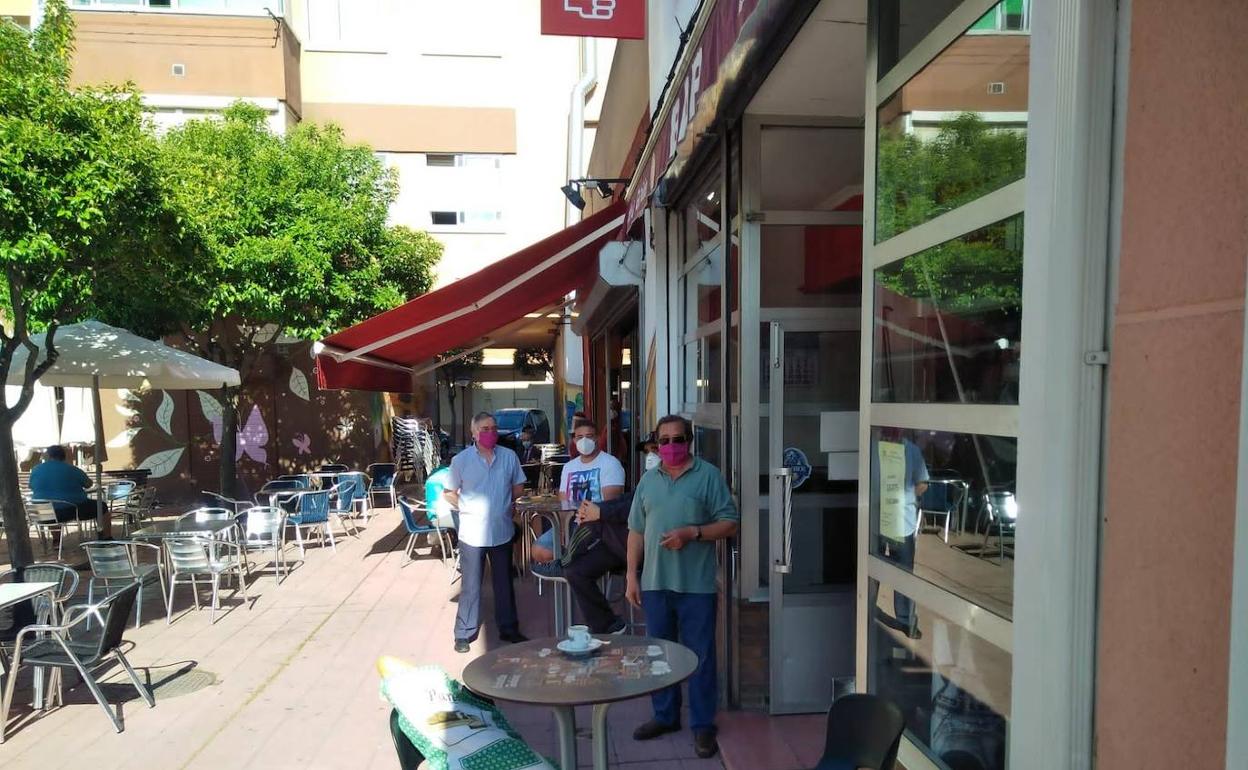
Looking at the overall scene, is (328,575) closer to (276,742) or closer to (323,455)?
(276,742)

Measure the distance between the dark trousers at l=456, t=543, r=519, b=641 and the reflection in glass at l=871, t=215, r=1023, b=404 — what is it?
379cm

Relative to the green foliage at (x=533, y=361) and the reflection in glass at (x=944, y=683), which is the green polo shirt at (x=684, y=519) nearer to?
the reflection in glass at (x=944, y=683)

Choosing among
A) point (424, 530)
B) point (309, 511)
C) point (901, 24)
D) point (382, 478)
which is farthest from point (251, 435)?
point (901, 24)

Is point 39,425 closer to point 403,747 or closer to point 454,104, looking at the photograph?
point 454,104

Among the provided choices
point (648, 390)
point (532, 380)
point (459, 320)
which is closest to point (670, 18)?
point (648, 390)

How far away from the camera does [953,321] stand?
231 centimetres

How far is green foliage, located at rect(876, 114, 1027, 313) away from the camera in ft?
6.45

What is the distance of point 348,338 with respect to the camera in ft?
25.3

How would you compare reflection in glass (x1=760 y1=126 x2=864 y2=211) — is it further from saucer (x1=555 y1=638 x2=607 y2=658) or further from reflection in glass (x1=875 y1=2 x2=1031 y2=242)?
saucer (x1=555 y1=638 x2=607 y2=658)

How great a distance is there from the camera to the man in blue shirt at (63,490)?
30.7 ft

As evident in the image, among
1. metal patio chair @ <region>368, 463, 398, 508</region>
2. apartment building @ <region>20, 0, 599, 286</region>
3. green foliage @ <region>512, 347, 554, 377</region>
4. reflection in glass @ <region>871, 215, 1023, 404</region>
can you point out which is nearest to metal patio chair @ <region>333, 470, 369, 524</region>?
metal patio chair @ <region>368, 463, 398, 508</region>

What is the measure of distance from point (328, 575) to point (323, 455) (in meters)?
9.16

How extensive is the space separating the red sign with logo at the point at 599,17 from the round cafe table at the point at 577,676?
5433 mm

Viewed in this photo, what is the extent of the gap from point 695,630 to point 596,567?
130cm
